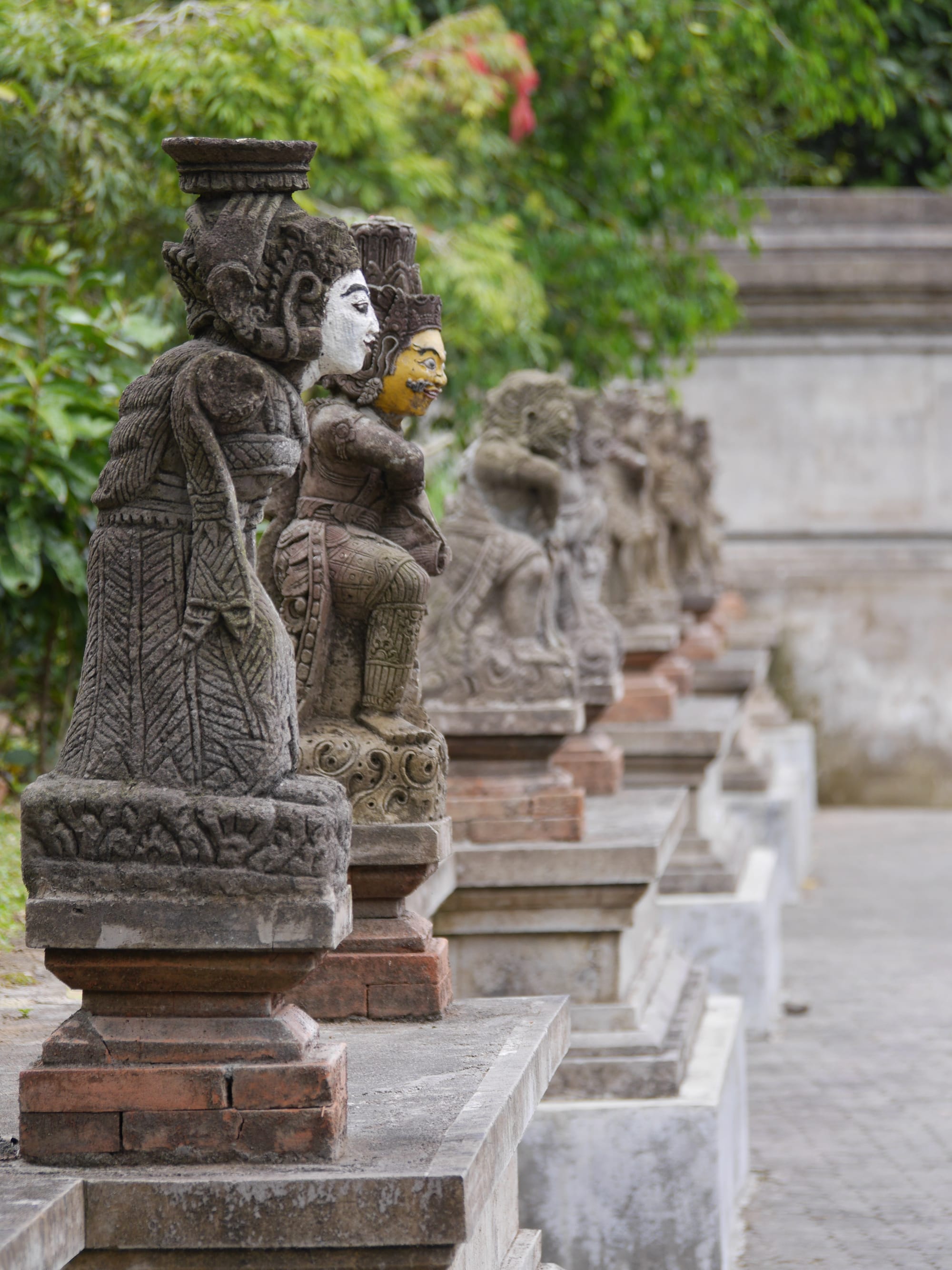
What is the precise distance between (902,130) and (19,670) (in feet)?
47.7

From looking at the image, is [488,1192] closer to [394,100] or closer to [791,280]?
[394,100]

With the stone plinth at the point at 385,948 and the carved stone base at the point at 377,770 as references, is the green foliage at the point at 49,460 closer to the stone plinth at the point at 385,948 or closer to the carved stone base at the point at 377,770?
the carved stone base at the point at 377,770

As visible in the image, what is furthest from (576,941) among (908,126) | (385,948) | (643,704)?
(908,126)

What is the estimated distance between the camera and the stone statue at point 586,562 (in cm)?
678

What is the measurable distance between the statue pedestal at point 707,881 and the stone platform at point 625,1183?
2566mm

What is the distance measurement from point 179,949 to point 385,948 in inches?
45.4

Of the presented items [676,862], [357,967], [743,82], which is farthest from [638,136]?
[357,967]

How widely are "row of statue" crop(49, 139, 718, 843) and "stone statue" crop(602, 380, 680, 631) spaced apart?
200 cm

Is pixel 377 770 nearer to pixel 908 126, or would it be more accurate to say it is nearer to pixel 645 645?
pixel 645 645

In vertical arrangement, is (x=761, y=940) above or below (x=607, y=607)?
below

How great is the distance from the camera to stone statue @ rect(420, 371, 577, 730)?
5.69m

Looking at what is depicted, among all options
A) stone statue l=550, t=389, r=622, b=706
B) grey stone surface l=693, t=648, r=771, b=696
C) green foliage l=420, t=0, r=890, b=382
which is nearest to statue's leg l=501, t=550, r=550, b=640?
stone statue l=550, t=389, r=622, b=706

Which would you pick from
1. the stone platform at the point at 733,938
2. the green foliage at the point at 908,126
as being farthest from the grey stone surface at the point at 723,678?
the green foliage at the point at 908,126

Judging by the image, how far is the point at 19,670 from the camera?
8.04m
